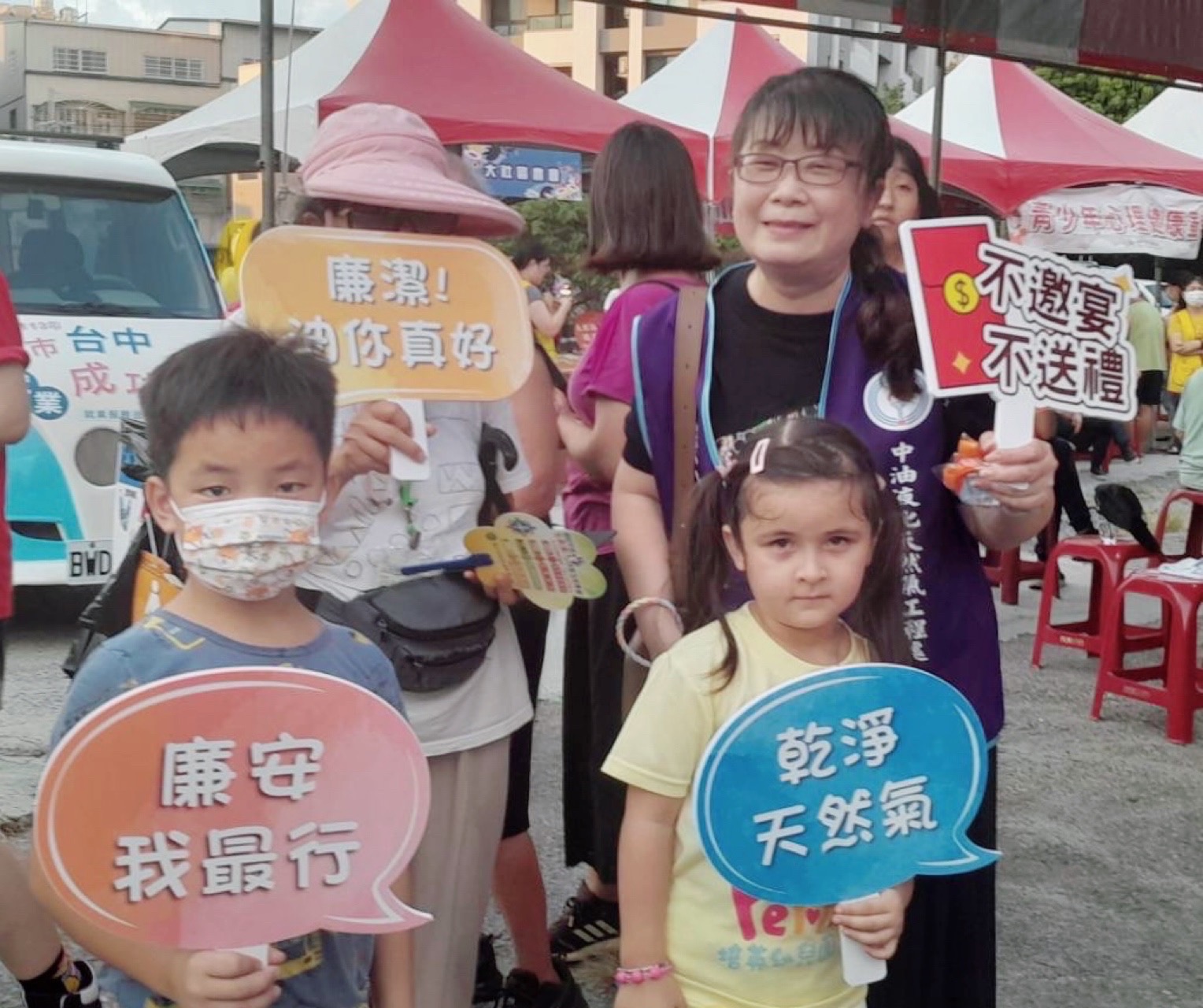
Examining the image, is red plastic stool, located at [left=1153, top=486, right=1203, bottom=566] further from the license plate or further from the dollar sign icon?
the dollar sign icon

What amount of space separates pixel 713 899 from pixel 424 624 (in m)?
0.60

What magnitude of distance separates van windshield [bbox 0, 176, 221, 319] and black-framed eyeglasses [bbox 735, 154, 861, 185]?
14.6 feet

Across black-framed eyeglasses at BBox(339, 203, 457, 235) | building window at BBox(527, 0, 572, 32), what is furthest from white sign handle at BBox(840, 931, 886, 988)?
building window at BBox(527, 0, 572, 32)

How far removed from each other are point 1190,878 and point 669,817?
2652 millimetres

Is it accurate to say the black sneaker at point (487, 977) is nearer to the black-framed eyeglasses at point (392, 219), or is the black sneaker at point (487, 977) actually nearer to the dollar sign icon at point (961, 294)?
the black-framed eyeglasses at point (392, 219)

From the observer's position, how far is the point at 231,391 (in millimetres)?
1668

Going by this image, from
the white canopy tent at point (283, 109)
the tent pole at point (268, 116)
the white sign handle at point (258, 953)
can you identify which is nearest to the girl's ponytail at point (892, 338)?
the white sign handle at point (258, 953)

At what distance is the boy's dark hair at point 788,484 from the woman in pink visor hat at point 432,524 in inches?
16.3

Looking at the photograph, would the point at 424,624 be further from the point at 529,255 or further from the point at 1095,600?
the point at 529,255

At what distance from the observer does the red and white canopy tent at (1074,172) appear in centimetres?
991

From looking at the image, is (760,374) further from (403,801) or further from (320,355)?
(403,801)

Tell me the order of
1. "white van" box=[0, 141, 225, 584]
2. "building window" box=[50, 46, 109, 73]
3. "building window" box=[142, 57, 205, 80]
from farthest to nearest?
"building window" box=[142, 57, 205, 80]
"building window" box=[50, 46, 109, 73]
"white van" box=[0, 141, 225, 584]

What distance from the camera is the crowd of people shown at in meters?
1.66

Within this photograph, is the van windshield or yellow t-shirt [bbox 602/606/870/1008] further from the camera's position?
the van windshield
